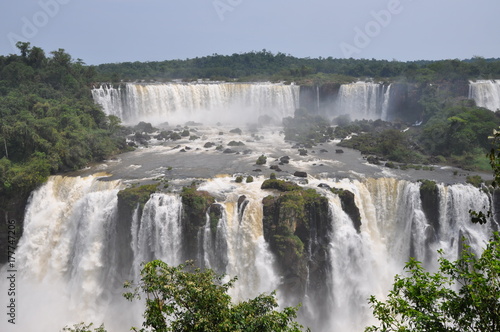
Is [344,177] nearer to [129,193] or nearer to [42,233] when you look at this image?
[129,193]

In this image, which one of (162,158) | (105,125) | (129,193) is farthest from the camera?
(105,125)

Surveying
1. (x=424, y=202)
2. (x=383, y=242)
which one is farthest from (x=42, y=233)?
(x=424, y=202)

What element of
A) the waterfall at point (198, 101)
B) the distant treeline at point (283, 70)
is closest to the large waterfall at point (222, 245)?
the waterfall at point (198, 101)

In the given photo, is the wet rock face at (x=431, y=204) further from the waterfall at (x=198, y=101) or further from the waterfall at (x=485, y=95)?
the waterfall at (x=485, y=95)

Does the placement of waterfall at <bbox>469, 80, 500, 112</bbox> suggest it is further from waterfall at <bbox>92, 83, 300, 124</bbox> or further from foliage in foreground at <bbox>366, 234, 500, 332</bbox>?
foliage in foreground at <bbox>366, 234, 500, 332</bbox>

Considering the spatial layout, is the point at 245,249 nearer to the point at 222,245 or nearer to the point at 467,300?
the point at 222,245

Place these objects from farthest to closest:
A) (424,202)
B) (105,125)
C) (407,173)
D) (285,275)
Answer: (105,125)
(407,173)
(424,202)
(285,275)

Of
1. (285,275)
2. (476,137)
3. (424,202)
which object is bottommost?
(285,275)
